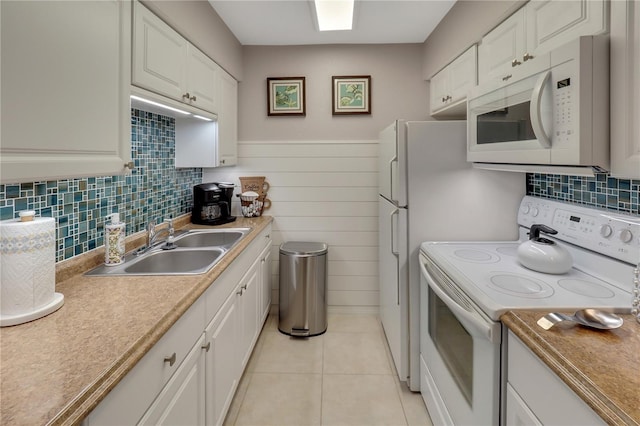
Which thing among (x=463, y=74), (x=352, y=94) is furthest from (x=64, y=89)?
(x=352, y=94)

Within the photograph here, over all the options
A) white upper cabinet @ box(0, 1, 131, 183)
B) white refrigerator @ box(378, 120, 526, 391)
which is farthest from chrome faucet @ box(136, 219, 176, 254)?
white refrigerator @ box(378, 120, 526, 391)

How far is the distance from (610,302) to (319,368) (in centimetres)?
174

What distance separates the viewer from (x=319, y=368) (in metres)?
2.37

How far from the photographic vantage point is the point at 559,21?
53.2 inches

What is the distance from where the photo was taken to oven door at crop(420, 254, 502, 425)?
115 centimetres

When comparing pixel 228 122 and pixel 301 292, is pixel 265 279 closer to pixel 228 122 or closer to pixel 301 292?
pixel 301 292

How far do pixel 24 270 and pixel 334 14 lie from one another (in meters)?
2.32

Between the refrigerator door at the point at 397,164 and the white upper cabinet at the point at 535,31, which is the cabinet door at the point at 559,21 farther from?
the refrigerator door at the point at 397,164

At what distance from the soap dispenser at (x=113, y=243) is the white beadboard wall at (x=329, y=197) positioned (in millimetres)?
1577

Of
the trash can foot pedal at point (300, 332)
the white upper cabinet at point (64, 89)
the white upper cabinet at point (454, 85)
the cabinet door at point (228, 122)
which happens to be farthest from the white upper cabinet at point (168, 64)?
the trash can foot pedal at point (300, 332)

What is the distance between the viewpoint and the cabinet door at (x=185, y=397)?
3.40 feet

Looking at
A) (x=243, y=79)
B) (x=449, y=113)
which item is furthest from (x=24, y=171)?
(x=449, y=113)

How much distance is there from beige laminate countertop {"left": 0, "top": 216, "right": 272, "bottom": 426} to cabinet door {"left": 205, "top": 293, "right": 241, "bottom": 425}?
1.02 feet

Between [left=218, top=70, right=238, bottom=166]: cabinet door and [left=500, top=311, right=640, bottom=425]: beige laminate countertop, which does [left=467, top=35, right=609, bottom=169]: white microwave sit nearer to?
[left=500, top=311, right=640, bottom=425]: beige laminate countertop
